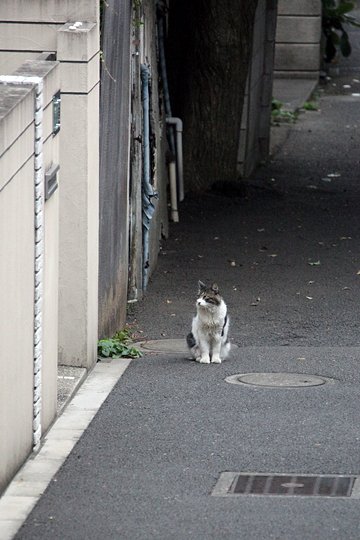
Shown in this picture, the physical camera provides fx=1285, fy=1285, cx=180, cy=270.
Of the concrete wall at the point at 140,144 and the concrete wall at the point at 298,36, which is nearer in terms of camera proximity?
the concrete wall at the point at 140,144

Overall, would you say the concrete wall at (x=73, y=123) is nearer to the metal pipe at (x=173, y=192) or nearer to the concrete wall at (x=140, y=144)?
the concrete wall at (x=140, y=144)

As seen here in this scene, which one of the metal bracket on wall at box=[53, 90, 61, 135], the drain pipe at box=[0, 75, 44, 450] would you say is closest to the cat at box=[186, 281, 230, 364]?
the metal bracket on wall at box=[53, 90, 61, 135]

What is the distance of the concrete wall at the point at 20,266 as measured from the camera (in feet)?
22.6

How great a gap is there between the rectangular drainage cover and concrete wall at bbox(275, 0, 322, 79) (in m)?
23.0

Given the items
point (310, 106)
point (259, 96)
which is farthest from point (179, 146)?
point (310, 106)

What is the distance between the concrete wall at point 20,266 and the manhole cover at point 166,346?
3104 mm

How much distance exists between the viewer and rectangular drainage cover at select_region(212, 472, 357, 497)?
276 inches

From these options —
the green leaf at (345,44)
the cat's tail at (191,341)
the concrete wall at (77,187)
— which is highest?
the concrete wall at (77,187)

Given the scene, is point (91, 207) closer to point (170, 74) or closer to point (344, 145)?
point (170, 74)

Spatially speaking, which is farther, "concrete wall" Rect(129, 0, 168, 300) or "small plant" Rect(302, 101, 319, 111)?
"small plant" Rect(302, 101, 319, 111)

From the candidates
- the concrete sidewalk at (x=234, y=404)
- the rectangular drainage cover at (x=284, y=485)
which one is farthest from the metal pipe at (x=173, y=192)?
the rectangular drainage cover at (x=284, y=485)

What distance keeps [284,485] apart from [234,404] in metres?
1.97

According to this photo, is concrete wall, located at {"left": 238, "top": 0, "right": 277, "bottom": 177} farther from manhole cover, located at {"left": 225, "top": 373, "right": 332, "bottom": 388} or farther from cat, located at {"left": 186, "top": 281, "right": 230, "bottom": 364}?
manhole cover, located at {"left": 225, "top": 373, "right": 332, "bottom": 388}

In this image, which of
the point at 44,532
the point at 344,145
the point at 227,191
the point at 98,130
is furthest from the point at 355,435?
the point at 344,145
